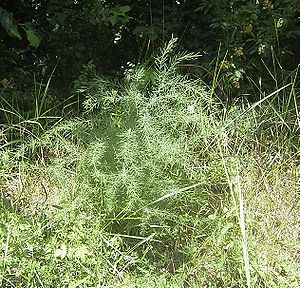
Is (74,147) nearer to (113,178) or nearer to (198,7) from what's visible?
(113,178)

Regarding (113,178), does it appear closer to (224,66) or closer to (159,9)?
(224,66)

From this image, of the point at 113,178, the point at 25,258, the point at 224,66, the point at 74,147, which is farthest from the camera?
the point at 224,66

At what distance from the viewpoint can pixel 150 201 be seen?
2219 millimetres

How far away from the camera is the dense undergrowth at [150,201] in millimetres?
2020

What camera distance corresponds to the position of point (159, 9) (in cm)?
347

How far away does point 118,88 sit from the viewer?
8.99ft

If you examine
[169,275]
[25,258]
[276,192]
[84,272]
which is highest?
[25,258]

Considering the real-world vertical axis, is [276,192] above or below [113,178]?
below

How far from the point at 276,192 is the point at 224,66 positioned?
963mm

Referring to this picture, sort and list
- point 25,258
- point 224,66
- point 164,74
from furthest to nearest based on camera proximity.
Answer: point 224,66, point 164,74, point 25,258

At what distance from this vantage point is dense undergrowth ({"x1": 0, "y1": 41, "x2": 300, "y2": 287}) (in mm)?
2020

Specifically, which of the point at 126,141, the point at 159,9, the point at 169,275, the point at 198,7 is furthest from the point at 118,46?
the point at 169,275

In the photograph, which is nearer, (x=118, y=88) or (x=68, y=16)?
(x=118, y=88)

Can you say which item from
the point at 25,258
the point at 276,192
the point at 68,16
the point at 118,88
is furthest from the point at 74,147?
the point at 68,16
